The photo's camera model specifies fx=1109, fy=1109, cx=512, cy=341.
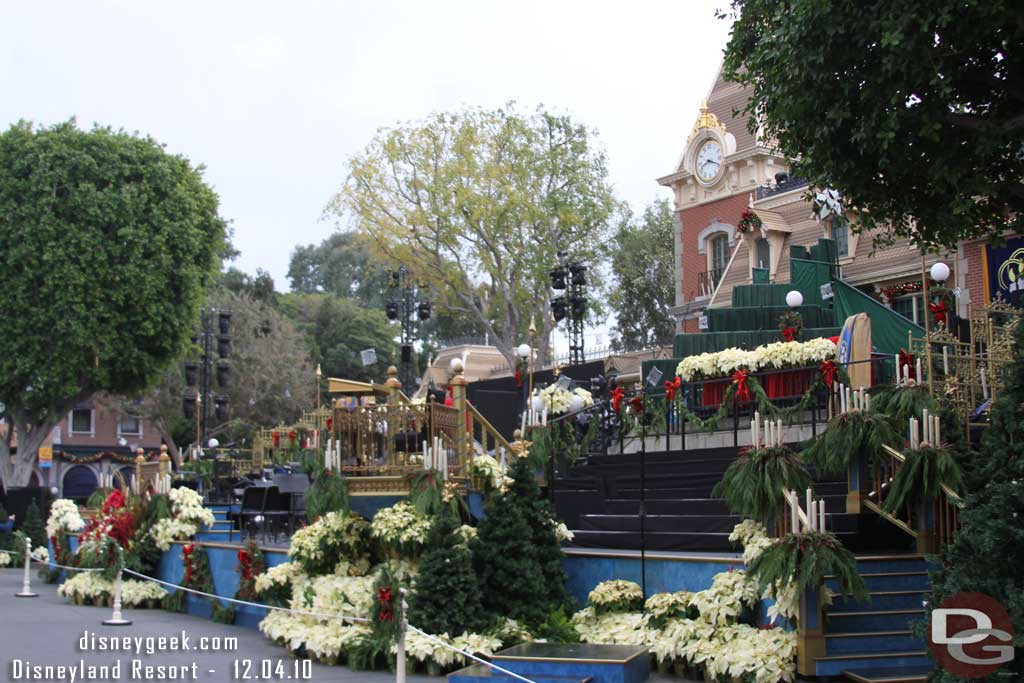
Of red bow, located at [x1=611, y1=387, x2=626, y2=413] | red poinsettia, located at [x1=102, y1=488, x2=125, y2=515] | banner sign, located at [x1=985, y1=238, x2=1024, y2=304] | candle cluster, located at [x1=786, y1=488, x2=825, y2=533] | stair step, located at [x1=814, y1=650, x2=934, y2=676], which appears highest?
banner sign, located at [x1=985, y1=238, x2=1024, y2=304]

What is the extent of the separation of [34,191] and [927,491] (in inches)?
1127

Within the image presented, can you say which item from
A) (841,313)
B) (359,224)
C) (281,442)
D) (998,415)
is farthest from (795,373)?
(359,224)

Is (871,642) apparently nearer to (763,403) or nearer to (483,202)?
(763,403)

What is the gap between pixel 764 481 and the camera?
10.7 meters

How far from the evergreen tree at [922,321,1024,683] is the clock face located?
24630 millimetres

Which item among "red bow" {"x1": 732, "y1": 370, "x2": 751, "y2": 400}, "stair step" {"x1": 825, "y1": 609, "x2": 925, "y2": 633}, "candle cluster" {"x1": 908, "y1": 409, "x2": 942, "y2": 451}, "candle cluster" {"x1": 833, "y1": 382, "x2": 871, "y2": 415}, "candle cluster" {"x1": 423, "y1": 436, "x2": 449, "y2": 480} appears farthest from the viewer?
"red bow" {"x1": 732, "y1": 370, "x2": 751, "y2": 400}

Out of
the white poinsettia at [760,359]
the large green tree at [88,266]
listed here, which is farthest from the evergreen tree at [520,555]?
the large green tree at [88,266]

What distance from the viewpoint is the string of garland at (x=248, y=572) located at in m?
15.5

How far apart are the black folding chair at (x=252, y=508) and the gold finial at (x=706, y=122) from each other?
18582 millimetres

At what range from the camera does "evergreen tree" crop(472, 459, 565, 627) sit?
11859 mm

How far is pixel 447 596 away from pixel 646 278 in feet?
123

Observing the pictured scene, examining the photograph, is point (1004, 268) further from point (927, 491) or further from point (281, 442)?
point (281, 442)

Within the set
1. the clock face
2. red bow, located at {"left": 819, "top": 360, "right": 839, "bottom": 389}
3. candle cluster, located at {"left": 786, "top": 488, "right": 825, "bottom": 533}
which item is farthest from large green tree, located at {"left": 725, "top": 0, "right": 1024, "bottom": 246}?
the clock face

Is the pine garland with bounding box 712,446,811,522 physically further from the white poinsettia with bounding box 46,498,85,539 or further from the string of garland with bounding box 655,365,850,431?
the white poinsettia with bounding box 46,498,85,539
